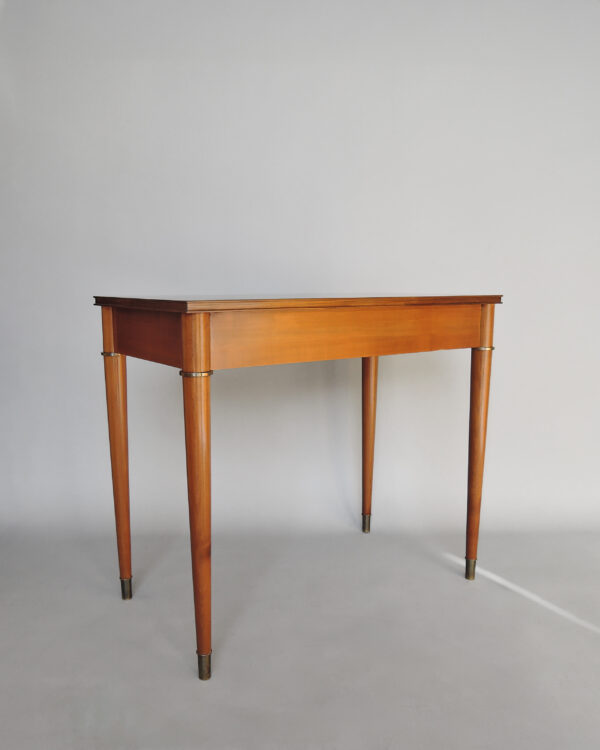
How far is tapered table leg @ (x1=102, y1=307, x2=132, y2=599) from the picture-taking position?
1845 millimetres

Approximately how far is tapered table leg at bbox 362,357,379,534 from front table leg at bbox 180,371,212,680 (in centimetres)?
106

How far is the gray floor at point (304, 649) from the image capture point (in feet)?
4.69

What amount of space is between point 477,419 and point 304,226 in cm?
103

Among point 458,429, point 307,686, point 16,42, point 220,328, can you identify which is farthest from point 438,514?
point 16,42

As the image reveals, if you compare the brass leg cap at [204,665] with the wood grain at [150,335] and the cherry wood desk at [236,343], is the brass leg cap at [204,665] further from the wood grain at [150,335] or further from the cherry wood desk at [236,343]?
the wood grain at [150,335]

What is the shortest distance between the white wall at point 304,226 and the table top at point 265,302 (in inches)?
30.4

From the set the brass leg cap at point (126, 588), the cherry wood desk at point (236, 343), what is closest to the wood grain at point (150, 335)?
the cherry wood desk at point (236, 343)

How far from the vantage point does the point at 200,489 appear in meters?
1.54

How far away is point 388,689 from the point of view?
5.13 feet

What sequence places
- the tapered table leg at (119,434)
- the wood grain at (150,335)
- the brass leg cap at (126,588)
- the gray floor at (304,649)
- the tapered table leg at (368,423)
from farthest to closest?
the tapered table leg at (368,423) → the brass leg cap at (126,588) → the tapered table leg at (119,434) → the wood grain at (150,335) → the gray floor at (304,649)

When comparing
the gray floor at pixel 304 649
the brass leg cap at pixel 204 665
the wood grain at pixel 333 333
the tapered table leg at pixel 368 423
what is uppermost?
the wood grain at pixel 333 333

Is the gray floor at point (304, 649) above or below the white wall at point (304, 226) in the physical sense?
below

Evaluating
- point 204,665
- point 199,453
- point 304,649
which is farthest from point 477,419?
point 204,665

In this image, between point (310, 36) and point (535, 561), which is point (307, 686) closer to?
point (535, 561)
